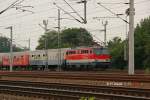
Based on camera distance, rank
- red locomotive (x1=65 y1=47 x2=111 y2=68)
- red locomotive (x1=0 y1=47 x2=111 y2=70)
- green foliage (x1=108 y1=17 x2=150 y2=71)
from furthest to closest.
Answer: green foliage (x1=108 y1=17 x2=150 y2=71) < red locomotive (x1=0 y1=47 x2=111 y2=70) < red locomotive (x1=65 y1=47 x2=111 y2=68)

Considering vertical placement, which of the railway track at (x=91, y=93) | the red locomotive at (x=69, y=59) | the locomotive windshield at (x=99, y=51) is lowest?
the railway track at (x=91, y=93)

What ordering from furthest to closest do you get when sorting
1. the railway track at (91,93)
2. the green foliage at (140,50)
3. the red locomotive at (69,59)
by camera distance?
the green foliage at (140,50), the red locomotive at (69,59), the railway track at (91,93)

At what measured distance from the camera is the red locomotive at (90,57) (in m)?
51.9

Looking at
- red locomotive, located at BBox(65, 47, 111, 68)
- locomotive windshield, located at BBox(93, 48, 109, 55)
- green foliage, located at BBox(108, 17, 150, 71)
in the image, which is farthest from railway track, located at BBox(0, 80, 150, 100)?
green foliage, located at BBox(108, 17, 150, 71)

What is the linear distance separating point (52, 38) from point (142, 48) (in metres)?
59.3

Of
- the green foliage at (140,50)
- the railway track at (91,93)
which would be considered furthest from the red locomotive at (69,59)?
the railway track at (91,93)

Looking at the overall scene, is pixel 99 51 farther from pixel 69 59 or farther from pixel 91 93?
pixel 91 93

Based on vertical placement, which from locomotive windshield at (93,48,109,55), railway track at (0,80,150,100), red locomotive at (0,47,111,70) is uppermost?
locomotive windshield at (93,48,109,55)

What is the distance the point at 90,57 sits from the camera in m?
51.8

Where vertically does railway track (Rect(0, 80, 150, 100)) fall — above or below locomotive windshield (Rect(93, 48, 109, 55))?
below

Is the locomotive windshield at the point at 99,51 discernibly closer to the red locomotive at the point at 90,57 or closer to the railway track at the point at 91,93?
the red locomotive at the point at 90,57

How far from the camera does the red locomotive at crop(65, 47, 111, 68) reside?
170 ft

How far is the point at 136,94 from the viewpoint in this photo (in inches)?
690

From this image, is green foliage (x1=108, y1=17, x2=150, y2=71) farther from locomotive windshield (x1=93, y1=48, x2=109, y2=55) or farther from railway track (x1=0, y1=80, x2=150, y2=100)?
railway track (x1=0, y1=80, x2=150, y2=100)
